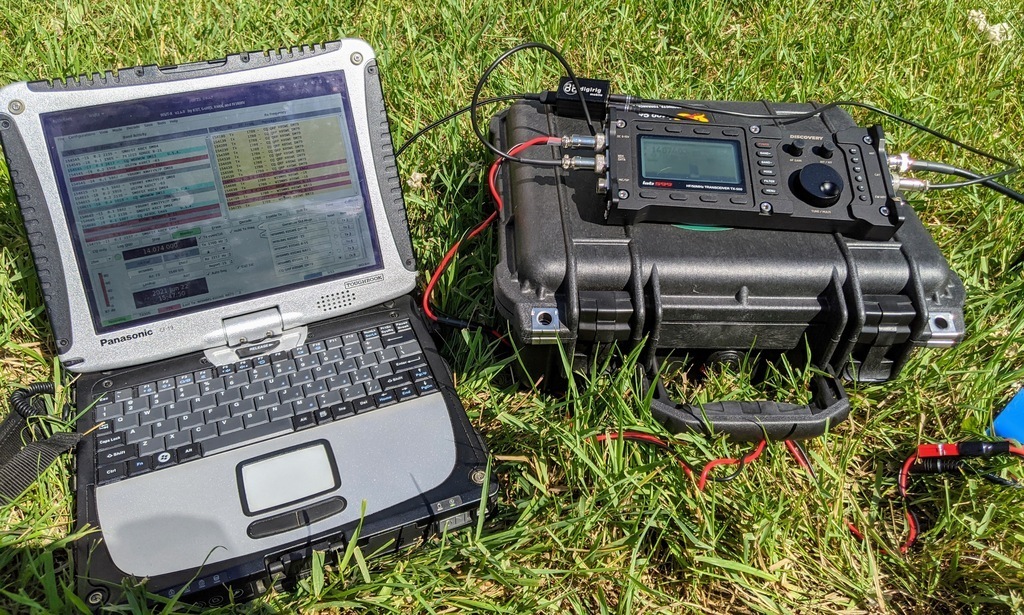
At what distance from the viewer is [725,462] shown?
6.95 feet

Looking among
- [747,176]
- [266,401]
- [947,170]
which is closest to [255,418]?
[266,401]

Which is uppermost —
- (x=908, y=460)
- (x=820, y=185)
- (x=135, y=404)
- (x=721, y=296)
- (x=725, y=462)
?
(x=820, y=185)

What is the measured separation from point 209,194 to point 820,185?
195 cm

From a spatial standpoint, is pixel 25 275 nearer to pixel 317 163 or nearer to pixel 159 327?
pixel 159 327

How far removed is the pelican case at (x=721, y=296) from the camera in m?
2.08

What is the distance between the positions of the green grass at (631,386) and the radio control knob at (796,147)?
0.80 metres

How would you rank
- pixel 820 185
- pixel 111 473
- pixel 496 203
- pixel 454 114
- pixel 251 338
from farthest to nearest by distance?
pixel 454 114 < pixel 496 203 < pixel 251 338 < pixel 820 185 < pixel 111 473

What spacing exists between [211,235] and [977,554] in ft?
8.57

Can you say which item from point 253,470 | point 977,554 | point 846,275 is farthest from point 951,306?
point 253,470

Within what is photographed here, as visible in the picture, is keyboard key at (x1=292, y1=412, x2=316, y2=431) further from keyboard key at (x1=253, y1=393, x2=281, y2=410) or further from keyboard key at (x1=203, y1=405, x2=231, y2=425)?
keyboard key at (x1=203, y1=405, x2=231, y2=425)

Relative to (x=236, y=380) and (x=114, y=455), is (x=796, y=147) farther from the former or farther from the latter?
(x=114, y=455)

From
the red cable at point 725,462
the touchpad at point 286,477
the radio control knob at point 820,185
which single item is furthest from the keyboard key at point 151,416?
the radio control knob at point 820,185

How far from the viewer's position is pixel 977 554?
209 cm

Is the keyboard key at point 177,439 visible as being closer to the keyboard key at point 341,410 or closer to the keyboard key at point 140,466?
→ the keyboard key at point 140,466
